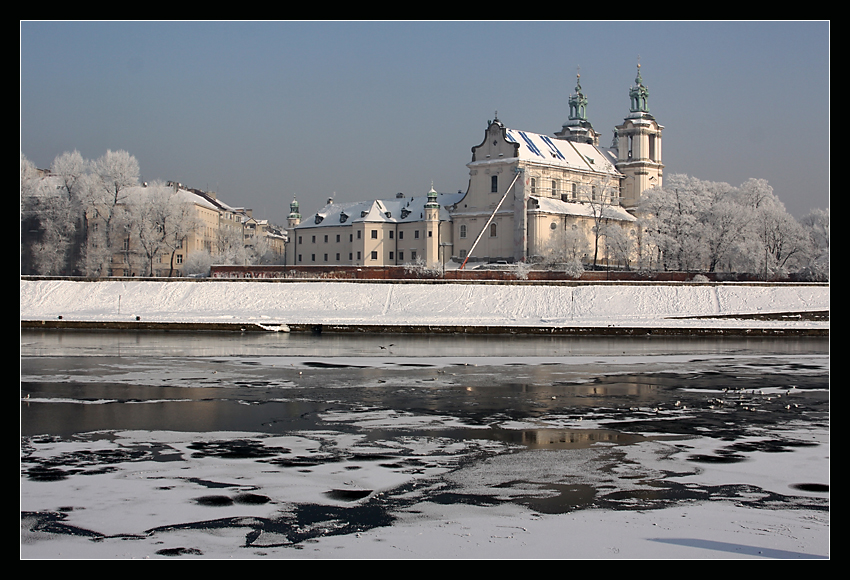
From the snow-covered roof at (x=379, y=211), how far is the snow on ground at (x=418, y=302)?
2962 cm

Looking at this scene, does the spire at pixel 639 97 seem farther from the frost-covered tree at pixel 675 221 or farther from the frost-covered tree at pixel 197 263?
the frost-covered tree at pixel 197 263

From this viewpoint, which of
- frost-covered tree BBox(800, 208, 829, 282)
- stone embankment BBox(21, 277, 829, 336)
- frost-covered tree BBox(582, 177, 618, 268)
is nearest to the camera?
stone embankment BBox(21, 277, 829, 336)

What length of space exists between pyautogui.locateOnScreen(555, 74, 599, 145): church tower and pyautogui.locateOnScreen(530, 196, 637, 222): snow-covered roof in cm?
1799

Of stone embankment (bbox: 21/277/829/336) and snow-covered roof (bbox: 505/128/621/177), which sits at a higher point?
snow-covered roof (bbox: 505/128/621/177)

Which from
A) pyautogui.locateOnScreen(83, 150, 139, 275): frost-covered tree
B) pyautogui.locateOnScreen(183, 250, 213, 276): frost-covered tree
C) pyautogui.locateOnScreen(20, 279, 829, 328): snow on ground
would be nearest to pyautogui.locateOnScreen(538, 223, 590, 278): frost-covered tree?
pyautogui.locateOnScreen(20, 279, 829, 328): snow on ground

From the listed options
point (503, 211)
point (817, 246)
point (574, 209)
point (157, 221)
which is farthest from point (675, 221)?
point (157, 221)

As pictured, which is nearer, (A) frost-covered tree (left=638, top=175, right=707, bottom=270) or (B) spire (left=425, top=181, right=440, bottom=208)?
(A) frost-covered tree (left=638, top=175, right=707, bottom=270)

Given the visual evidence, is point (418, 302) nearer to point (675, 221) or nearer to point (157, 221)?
point (675, 221)

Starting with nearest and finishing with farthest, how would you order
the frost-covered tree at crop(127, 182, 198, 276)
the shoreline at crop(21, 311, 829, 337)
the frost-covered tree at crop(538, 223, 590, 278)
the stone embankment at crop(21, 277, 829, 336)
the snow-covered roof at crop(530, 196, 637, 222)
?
the shoreline at crop(21, 311, 829, 337) < the stone embankment at crop(21, 277, 829, 336) < the frost-covered tree at crop(127, 182, 198, 276) < the frost-covered tree at crop(538, 223, 590, 278) < the snow-covered roof at crop(530, 196, 637, 222)

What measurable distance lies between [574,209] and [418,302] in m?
32.4

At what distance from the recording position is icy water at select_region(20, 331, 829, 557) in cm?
978

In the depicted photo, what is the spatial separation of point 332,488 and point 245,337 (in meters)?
26.3

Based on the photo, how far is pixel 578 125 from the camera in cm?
9956

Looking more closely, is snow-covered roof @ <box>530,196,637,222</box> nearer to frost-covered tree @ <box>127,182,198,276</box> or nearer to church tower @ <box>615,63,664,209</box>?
church tower @ <box>615,63,664,209</box>
